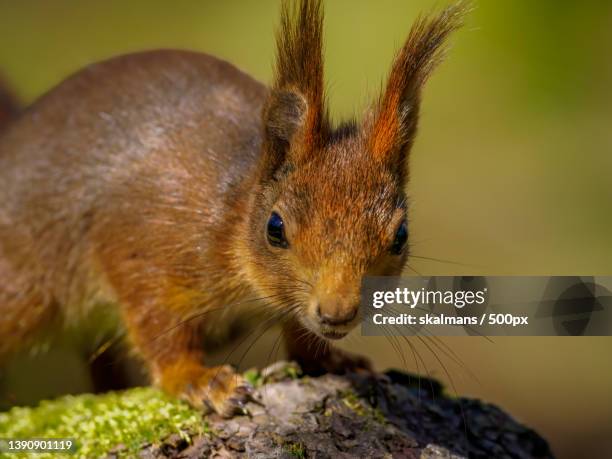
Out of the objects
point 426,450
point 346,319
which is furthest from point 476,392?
point 346,319

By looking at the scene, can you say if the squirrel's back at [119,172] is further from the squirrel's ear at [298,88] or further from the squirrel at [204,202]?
the squirrel's ear at [298,88]

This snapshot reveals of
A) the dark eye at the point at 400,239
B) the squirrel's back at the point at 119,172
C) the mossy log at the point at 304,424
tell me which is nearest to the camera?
the mossy log at the point at 304,424

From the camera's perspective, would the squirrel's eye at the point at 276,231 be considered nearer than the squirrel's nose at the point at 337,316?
No

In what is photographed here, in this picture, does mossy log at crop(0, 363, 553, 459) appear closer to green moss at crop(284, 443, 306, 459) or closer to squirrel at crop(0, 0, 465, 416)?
green moss at crop(284, 443, 306, 459)

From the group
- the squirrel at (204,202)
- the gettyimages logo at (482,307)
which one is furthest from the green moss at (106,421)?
the gettyimages logo at (482,307)

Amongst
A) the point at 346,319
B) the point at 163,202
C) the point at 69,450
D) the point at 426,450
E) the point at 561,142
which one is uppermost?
the point at 561,142

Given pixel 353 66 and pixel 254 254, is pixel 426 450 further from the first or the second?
pixel 353 66

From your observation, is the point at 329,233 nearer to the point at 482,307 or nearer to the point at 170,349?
the point at 482,307
